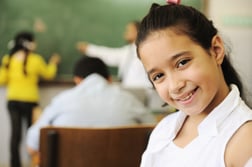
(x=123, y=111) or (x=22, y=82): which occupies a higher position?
(x=123, y=111)

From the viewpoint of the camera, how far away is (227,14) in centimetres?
418

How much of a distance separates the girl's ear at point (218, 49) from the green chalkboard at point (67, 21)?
10.1 ft

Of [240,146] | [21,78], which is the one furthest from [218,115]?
[21,78]

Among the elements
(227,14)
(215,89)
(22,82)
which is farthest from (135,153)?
(227,14)

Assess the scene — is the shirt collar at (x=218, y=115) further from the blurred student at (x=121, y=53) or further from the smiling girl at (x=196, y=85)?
the blurred student at (x=121, y=53)

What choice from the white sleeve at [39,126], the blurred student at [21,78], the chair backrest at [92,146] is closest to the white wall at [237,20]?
the blurred student at [21,78]

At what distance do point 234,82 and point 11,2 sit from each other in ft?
Result: 10.8

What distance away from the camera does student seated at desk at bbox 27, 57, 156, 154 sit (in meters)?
2.16

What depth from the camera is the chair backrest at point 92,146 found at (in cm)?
175

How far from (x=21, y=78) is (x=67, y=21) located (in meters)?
0.69

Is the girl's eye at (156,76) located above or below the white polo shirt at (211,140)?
above

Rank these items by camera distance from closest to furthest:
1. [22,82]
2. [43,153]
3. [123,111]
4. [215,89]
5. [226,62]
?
[215,89]
[226,62]
[43,153]
[123,111]
[22,82]

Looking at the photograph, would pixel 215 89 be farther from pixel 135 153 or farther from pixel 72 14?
pixel 72 14

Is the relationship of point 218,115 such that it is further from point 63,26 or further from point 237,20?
point 237,20
